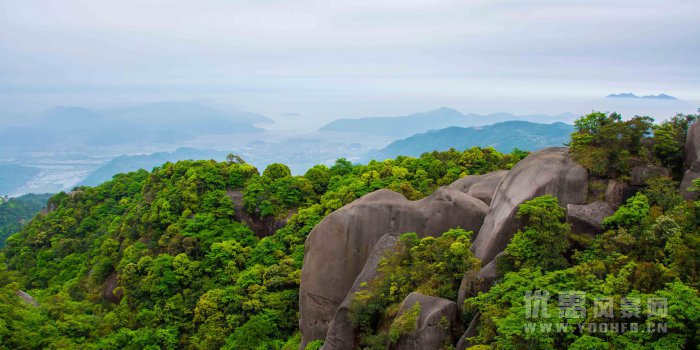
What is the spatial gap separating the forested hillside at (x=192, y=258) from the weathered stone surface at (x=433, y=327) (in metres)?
8.66

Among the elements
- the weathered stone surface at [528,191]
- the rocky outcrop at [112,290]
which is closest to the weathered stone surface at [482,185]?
the weathered stone surface at [528,191]

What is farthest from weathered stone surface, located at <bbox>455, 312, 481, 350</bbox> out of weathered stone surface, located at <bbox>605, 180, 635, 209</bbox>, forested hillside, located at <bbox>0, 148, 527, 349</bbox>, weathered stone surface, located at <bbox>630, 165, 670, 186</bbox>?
forested hillside, located at <bbox>0, 148, 527, 349</bbox>

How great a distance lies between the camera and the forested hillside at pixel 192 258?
20.5 metres

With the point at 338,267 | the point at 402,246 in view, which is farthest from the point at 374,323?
the point at 338,267

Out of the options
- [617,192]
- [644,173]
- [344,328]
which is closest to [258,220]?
[344,328]

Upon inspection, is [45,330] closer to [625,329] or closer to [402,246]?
[402,246]

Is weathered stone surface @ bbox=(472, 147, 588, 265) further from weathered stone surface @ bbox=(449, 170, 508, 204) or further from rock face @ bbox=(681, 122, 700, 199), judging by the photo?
weathered stone surface @ bbox=(449, 170, 508, 204)

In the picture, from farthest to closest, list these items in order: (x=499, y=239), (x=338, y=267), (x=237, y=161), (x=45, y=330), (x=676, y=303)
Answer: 1. (x=237, y=161)
2. (x=45, y=330)
3. (x=338, y=267)
4. (x=499, y=239)
5. (x=676, y=303)

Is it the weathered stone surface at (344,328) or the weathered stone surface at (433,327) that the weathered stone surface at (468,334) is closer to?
the weathered stone surface at (433,327)

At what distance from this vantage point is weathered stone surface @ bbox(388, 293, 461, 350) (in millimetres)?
11422

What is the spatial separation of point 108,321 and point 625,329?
71.7 ft

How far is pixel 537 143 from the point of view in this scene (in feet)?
606

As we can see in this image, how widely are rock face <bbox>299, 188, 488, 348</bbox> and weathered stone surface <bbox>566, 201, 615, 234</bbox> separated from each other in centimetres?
382

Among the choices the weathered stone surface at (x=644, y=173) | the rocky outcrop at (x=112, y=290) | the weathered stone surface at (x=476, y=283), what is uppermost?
the weathered stone surface at (x=644, y=173)
